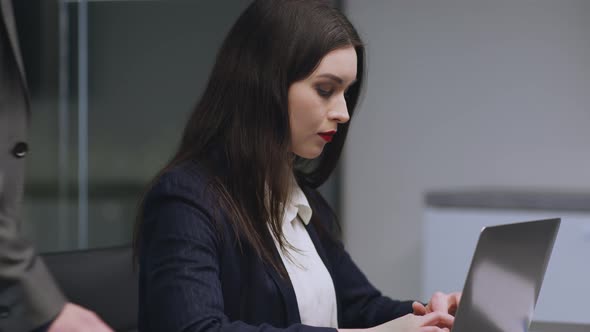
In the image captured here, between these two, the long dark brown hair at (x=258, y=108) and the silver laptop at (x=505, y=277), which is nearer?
the silver laptop at (x=505, y=277)

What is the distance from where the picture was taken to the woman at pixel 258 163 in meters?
1.60

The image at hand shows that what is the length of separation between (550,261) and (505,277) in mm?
1660

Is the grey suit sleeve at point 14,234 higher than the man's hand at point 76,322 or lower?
higher

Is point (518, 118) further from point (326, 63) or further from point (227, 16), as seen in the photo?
point (326, 63)

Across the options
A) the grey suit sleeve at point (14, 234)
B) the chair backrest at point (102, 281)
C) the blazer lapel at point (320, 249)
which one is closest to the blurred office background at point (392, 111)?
the chair backrest at point (102, 281)

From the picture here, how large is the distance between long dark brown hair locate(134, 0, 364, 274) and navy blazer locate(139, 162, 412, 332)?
3 cm

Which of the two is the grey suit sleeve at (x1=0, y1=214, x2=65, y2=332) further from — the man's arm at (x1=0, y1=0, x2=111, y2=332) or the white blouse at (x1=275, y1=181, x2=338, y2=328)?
the white blouse at (x1=275, y1=181, x2=338, y2=328)

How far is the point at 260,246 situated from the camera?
1.67m

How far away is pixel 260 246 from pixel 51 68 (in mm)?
1396

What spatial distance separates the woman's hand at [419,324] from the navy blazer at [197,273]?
4.2 inches

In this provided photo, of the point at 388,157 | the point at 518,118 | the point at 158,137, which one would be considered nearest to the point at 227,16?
the point at 158,137

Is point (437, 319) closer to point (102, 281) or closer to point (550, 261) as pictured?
point (102, 281)

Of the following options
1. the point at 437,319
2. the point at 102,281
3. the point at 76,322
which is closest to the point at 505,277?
the point at 437,319

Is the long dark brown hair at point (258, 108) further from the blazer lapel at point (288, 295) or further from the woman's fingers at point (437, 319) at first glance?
the woman's fingers at point (437, 319)
